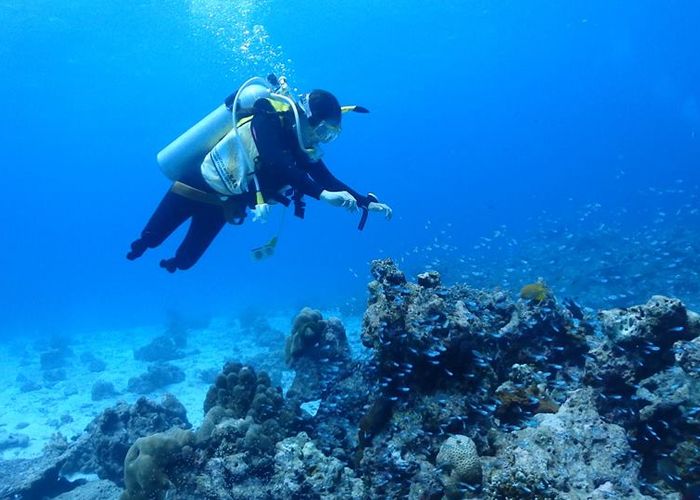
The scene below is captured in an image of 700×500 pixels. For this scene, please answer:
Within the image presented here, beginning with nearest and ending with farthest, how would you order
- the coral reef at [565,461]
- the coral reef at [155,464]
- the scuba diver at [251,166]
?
1. the coral reef at [565,461]
2. the coral reef at [155,464]
3. the scuba diver at [251,166]

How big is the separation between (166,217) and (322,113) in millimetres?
3759

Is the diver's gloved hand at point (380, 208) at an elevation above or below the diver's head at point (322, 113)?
below

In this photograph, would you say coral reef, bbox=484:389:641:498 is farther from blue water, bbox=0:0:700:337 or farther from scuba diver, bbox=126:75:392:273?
blue water, bbox=0:0:700:337

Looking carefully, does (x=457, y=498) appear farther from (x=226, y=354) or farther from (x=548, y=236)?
(x=548, y=236)

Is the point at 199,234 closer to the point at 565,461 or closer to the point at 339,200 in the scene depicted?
the point at 339,200

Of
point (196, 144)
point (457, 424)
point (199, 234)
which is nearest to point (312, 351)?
point (199, 234)

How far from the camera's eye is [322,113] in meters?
6.78

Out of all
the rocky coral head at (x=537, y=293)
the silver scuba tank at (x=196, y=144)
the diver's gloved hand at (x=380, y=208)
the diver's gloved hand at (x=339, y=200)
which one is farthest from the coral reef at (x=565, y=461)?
the silver scuba tank at (x=196, y=144)

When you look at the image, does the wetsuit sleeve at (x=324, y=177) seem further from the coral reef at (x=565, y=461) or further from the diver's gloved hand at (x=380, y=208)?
the coral reef at (x=565, y=461)

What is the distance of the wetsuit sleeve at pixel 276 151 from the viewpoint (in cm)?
A: 657

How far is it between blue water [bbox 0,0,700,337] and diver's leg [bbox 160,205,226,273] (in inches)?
398

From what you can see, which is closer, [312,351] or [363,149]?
[312,351]

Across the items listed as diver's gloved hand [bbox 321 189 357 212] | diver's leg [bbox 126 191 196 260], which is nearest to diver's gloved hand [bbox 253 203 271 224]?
diver's gloved hand [bbox 321 189 357 212]

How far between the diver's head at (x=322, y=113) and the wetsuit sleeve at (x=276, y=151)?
1.27ft
